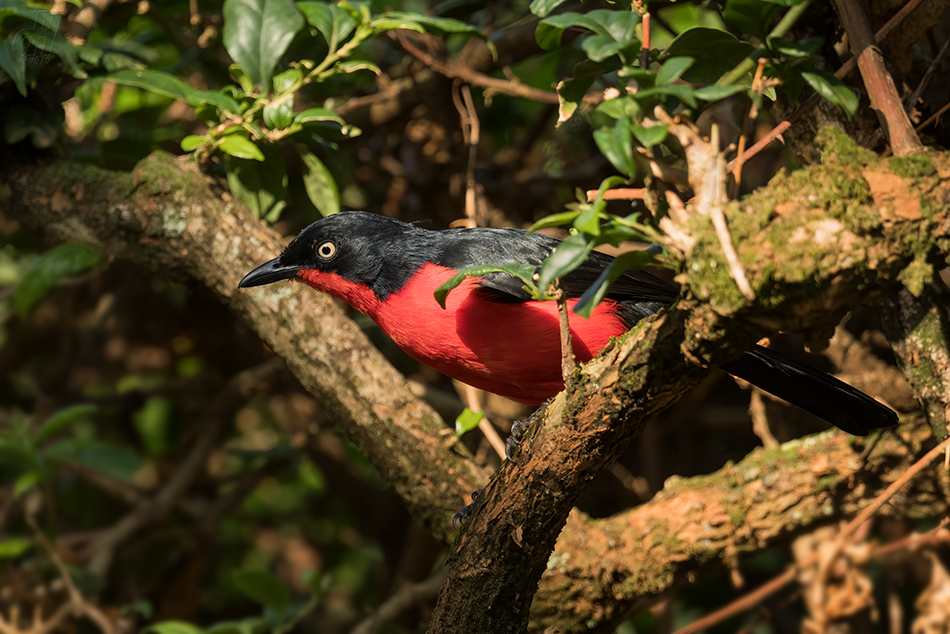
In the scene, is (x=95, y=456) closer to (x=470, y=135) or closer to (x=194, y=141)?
(x=194, y=141)

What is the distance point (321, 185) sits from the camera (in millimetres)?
3227

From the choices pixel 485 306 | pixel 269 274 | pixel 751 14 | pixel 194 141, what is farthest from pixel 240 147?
pixel 751 14

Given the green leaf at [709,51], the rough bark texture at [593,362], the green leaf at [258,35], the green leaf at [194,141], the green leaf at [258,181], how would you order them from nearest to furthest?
the rough bark texture at [593,362], the green leaf at [709,51], the green leaf at [258,35], the green leaf at [194,141], the green leaf at [258,181]

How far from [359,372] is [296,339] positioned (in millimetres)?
270

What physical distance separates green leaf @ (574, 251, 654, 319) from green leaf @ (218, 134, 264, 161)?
1.80m

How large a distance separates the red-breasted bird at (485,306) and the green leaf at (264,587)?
4.11 ft

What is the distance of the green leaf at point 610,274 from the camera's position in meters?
1.37

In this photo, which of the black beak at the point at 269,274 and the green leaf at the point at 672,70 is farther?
the black beak at the point at 269,274

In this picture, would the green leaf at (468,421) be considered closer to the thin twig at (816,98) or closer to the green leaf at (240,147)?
the green leaf at (240,147)

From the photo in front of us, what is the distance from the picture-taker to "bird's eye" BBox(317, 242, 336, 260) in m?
2.83

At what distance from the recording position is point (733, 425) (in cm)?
448

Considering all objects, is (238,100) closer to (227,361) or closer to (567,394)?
(567,394)

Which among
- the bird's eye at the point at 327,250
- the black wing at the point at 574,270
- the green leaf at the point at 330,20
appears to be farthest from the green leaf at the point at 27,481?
the green leaf at the point at 330,20

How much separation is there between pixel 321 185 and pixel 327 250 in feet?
1.65
